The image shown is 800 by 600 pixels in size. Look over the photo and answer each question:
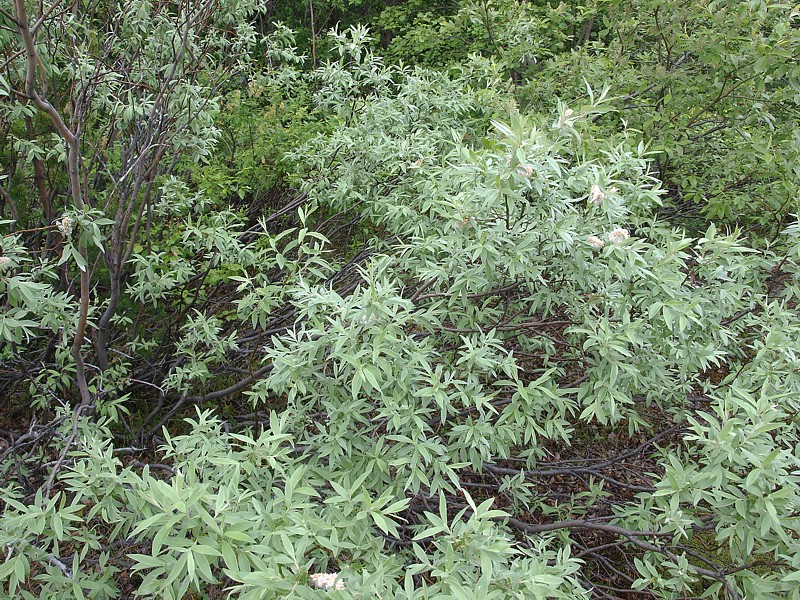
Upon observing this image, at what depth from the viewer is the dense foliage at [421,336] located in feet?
6.35

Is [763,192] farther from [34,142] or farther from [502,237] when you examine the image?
[34,142]

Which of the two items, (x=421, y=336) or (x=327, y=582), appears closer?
(x=327, y=582)

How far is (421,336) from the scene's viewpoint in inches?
107

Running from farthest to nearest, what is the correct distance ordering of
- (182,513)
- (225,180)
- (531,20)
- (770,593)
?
1. (531,20)
2. (225,180)
3. (770,593)
4. (182,513)

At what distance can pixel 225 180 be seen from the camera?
4.64 meters

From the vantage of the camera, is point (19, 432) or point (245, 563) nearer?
point (245, 563)

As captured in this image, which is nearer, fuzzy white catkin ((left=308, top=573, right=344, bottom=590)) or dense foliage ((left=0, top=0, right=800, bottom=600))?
fuzzy white catkin ((left=308, top=573, right=344, bottom=590))

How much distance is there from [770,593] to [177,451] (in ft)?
7.02

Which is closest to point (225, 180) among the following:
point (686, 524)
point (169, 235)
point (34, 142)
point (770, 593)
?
point (169, 235)

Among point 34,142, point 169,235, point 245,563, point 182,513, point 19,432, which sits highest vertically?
point 34,142

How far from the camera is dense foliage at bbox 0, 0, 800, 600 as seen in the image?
6.35ft

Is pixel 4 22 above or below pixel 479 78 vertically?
above

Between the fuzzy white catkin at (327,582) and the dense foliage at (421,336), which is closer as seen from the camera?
the fuzzy white catkin at (327,582)

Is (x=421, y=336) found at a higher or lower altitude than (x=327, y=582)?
lower
